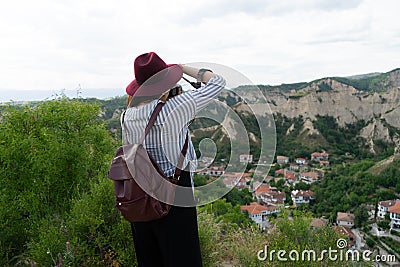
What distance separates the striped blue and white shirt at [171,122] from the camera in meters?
1.23

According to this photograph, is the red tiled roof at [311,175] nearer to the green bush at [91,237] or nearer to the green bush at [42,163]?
the green bush at [42,163]

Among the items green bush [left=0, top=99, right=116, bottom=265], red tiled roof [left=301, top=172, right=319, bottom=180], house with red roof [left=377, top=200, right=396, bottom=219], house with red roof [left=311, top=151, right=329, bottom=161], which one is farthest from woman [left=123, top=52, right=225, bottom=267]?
house with red roof [left=311, top=151, right=329, bottom=161]

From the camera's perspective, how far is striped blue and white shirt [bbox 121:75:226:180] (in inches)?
48.6

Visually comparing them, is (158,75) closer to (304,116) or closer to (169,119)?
(169,119)

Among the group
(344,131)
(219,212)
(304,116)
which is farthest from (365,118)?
(219,212)

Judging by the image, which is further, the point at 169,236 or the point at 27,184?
the point at 27,184

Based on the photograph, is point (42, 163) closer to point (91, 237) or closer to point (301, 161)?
point (91, 237)

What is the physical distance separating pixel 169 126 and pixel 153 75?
0.71 ft

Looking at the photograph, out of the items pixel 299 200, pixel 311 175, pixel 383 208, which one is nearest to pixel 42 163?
pixel 299 200

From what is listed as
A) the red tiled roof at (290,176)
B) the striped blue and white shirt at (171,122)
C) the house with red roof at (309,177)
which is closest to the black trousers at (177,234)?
the striped blue and white shirt at (171,122)

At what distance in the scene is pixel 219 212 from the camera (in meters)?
4.66

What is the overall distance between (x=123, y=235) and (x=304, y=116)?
2534 cm

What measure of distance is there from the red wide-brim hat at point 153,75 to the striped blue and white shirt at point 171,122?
5 centimetres

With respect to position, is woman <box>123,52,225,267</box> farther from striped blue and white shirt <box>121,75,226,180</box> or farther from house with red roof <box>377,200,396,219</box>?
house with red roof <box>377,200,396,219</box>
